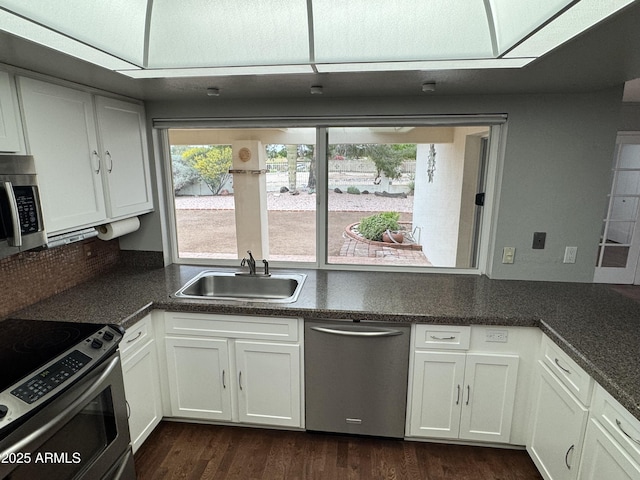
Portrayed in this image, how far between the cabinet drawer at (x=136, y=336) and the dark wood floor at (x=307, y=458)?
657 mm

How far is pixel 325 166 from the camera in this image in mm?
2557

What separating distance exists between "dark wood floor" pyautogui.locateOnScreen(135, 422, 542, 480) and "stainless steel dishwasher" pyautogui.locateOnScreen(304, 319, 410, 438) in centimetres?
10

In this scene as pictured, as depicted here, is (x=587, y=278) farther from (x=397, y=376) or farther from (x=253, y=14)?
(x=253, y=14)

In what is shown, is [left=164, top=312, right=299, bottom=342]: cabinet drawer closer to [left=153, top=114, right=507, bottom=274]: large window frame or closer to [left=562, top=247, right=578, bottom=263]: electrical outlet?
[left=153, top=114, right=507, bottom=274]: large window frame

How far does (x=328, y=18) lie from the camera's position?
→ 54.1 inches

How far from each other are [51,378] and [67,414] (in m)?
0.15

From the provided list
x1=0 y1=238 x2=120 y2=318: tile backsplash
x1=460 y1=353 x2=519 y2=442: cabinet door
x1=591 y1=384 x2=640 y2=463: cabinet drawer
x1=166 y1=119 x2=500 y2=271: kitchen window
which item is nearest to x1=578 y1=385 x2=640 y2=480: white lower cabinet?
x1=591 y1=384 x2=640 y2=463: cabinet drawer

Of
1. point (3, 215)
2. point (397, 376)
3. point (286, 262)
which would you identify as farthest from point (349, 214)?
point (3, 215)

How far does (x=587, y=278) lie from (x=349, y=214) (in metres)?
1.60

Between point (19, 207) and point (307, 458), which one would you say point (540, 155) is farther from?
point (19, 207)

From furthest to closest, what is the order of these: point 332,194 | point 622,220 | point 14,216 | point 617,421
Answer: point 622,220 < point 332,194 < point 14,216 < point 617,421

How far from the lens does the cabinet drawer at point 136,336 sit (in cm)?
183

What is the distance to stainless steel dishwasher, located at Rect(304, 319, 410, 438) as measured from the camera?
1.96 metres

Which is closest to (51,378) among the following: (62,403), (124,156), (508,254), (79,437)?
(62,403)
